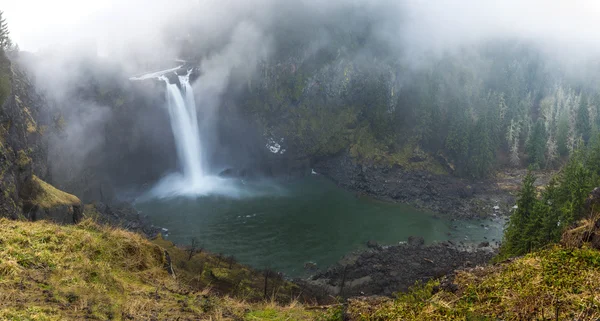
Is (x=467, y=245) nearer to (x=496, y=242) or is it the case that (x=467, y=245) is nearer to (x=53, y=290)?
(x=496, y=242)

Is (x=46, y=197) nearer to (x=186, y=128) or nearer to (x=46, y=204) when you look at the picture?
(x=46, y=204)

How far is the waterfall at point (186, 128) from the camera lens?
7456cm

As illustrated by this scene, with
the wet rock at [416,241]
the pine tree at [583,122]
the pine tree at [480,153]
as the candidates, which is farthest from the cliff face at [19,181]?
the pine tree at [583,122]

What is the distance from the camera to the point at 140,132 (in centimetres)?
7156

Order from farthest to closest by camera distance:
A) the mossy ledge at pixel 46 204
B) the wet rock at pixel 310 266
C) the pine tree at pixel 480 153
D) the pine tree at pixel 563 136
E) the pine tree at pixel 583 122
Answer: the pine tree at pixel 583 122 < the pine tree at pixel 563 136 < the pine tree at pixel 480 153 < the wet rock at pixel 310 266 < the mossy ledge at pixel 46 204

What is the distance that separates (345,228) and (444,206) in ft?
70.9

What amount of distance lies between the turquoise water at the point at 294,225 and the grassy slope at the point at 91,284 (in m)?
33.2

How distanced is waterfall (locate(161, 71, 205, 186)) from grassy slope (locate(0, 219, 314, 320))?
6595 centimetres

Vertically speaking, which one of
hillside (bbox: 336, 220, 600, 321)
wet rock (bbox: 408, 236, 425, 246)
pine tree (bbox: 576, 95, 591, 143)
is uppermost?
pine tree (bbox: 576, 95, 591, 143)

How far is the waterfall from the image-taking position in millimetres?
74562

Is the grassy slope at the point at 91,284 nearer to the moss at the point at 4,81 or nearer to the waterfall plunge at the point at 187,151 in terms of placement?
the moss at the point at 4,81

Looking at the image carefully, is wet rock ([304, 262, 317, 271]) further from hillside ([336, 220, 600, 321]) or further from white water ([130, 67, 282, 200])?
hillside ([336, 220, 600, 321])

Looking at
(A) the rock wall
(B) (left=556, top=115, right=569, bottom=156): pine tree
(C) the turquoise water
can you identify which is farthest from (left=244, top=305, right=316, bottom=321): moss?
(B) (left=556, top=115, right=569, bottom=156): pine tree

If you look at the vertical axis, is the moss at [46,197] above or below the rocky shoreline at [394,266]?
above
